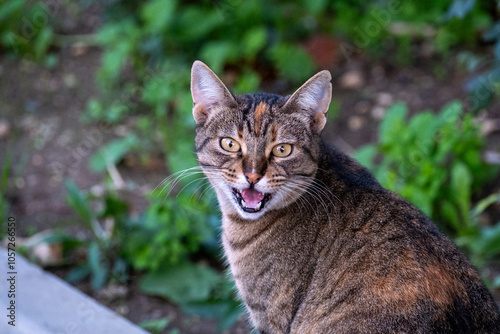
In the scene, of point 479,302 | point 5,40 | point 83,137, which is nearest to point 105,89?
point 83,137

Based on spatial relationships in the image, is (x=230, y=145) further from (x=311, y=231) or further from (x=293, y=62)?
(x=293, y=62)

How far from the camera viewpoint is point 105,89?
20.5 ft

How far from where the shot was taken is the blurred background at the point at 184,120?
4.11m

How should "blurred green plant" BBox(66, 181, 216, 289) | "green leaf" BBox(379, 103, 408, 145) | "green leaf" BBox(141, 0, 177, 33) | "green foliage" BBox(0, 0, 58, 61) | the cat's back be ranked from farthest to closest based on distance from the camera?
"green foliage" BBox(0, 0, 58, 61) → "green leaf" BBox(141, 0, 177, 33) → "green leaf" BBox(379, 103, 408, 145) → "blurred green plant" BBox(66, 181, 216, 289) → the cat's back

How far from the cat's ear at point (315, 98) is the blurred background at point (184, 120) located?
→ 1052 millimetres

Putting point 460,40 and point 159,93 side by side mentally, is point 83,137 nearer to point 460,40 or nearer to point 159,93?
point 159,93

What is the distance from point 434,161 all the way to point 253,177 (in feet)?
6.12

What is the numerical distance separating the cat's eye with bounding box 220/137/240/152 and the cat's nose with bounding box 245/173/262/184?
0.52 ft

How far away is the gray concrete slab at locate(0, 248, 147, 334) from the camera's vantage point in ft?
11.1

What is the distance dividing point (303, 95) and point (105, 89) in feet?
12.3

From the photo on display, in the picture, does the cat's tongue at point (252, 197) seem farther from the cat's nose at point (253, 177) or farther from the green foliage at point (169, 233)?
the green foliage at point (169, 233)

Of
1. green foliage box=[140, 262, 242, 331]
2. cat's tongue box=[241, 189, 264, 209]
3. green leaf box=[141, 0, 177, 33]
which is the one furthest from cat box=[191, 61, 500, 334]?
green leaf box=[141, 0, 177, 33]

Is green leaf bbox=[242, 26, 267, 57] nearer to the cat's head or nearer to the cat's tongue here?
the cat's head

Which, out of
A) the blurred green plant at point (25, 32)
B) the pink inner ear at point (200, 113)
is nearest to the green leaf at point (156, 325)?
the pink inner ear at point (200, 113)
